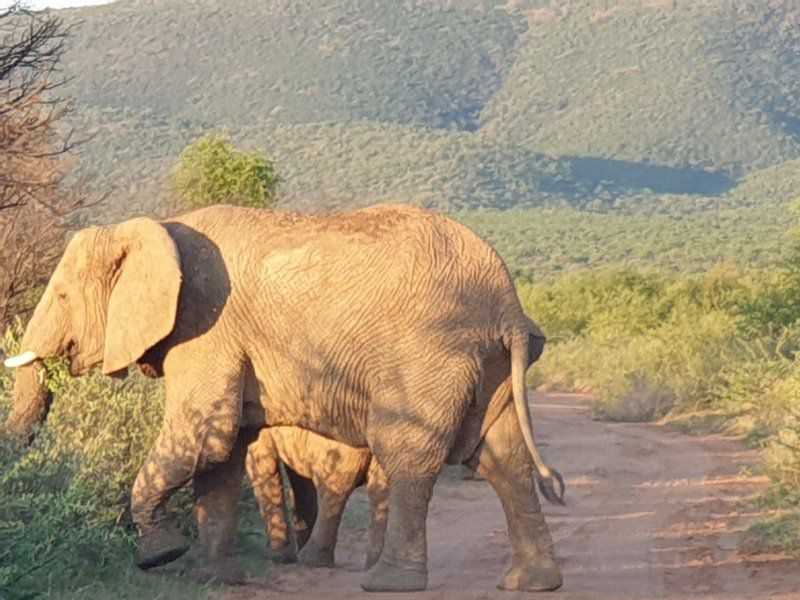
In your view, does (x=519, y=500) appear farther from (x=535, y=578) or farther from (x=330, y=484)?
(x=330, y=484)

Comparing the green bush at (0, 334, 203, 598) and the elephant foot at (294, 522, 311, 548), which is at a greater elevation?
the green bush at (0, 334, 203, 598)

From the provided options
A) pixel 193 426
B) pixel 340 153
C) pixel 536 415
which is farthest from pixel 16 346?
pixel 340 153

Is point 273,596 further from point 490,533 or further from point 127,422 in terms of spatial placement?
point 490,533

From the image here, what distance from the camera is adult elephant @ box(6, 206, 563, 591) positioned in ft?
30.5

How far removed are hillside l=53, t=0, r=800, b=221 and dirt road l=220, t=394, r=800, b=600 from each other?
56285mm

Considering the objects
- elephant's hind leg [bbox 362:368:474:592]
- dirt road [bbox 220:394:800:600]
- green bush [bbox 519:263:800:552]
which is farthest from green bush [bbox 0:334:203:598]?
green bush [bbox 519:263:800:552]

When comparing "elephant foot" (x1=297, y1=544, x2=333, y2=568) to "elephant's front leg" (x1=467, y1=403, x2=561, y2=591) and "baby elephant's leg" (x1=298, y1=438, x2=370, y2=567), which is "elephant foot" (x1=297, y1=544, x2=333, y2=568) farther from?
"elephant's front leg" (x1=467, y1=403, x2=561, y2=591)

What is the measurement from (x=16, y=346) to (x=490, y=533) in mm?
3732

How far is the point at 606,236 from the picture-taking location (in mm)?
71500

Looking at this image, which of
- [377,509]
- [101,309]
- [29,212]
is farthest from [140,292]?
[29,212]

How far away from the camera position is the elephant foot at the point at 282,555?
10523 millimetres

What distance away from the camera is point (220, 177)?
2230cm

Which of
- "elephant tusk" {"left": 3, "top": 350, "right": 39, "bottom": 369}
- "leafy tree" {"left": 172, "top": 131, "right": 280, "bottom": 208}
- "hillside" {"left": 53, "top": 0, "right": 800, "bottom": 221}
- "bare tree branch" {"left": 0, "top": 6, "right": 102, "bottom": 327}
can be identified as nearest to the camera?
"elephant tusk" {"left": 3, "top": 350, "right": 39, "bottom": 369}

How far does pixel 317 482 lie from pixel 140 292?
1720mm
